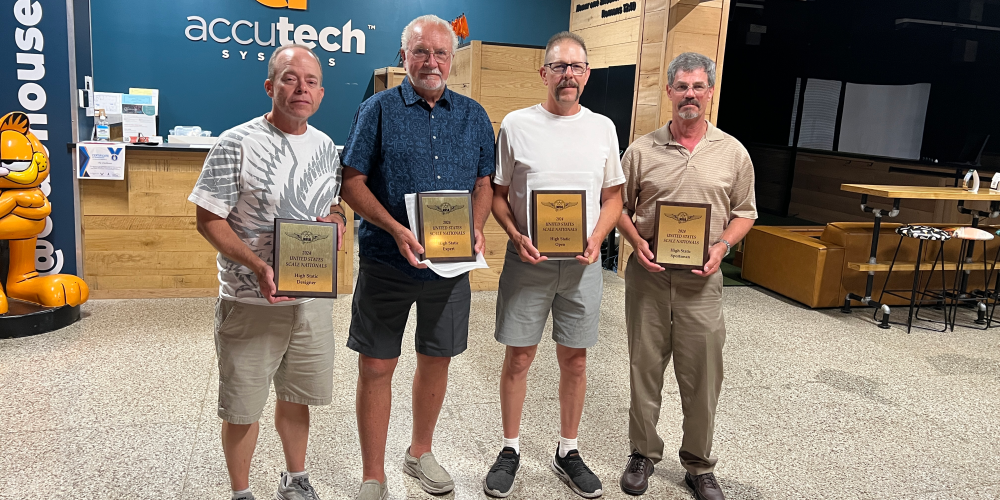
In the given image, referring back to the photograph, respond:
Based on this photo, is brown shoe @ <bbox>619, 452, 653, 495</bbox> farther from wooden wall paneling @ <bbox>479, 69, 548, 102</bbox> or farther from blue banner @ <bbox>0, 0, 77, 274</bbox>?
blue banner @ <bbox>0, 0, 77, 274</bbox>

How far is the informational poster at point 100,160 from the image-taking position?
14.7ft

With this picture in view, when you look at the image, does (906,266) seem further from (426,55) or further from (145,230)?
(145,230)

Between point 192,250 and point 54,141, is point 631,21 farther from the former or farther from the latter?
point 54,141

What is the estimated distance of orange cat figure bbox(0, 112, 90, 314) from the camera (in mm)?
3844

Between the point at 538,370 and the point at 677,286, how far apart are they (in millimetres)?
1467

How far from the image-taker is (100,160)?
4.52m

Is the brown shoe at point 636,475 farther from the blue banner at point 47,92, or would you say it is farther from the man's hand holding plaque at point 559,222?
the blue banner at point 47,92

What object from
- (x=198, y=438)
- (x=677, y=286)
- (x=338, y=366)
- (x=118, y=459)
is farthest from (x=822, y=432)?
(x=118, y=459)

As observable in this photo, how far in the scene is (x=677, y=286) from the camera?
96.1 inches

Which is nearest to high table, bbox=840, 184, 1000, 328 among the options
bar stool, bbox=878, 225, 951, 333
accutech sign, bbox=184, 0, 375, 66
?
bar stool, bbox=878, 225, 951, 333

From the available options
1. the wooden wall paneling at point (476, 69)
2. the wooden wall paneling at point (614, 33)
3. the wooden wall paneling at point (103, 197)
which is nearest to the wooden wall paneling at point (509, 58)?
the wooden wall paneling at point (476, 69)

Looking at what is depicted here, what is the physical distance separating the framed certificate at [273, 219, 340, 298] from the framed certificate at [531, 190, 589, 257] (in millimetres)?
648

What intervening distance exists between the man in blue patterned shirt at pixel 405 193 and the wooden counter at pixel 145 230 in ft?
9.80

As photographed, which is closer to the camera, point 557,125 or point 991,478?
point 557,125
